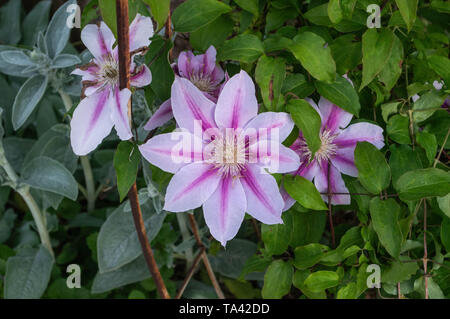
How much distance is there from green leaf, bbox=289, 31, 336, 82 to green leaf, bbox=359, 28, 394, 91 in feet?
0.13

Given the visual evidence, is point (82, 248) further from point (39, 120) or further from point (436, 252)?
point (436, 252)

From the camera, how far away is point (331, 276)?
0.72 meters

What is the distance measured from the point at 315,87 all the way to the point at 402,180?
0.54 feet

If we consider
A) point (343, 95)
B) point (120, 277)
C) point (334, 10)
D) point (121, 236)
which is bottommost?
point (120, 277)

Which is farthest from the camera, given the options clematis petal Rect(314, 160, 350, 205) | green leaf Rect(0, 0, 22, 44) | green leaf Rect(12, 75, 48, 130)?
green leaf Rect(0, 0, 22, 44)

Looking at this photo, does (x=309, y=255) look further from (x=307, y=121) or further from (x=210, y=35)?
(x=210, y=35)

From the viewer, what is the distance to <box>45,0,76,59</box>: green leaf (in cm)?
94

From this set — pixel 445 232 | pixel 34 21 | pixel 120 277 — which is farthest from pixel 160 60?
pixel 34 21

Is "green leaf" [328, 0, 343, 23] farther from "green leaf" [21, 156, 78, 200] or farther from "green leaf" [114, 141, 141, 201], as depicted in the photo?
"green leaf" [21, 156, 78, 200]

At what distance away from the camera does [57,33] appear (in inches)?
37.8

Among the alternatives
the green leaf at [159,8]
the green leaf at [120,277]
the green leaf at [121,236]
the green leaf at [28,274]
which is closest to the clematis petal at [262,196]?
the green leaf at [159,8]

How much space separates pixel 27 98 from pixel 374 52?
617 mm

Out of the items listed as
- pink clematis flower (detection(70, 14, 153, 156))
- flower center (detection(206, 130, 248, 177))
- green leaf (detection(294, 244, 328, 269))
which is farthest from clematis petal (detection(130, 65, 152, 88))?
green leaf (detection(294, 244, 328, 269))

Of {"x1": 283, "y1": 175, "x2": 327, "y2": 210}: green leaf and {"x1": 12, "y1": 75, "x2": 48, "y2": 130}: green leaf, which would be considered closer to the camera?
{"x1": 283, "y1": 175, "x2": 327, "y2": 210}: green leaf
